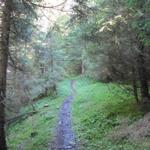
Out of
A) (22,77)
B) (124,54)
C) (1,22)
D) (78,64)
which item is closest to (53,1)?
(1,22)

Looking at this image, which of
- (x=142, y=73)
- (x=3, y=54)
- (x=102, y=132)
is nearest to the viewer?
(x=3, y=54)

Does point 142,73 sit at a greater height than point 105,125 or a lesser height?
greater

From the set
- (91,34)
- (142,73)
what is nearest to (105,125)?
(142,73)

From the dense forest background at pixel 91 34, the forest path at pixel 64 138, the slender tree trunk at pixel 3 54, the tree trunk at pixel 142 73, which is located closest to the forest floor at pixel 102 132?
the forest path at pixel 64 138

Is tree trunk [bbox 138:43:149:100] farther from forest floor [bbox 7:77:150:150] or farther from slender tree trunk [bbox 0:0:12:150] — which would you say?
slender tree trunk [bbox 0:0:12:150]

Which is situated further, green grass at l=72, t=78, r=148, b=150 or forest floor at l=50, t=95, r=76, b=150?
forest floor at l=50, t=95, r=76, b=150

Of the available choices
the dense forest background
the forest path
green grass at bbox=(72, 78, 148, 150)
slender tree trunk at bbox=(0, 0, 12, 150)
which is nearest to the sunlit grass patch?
green grass at bbox=(72, 78, 148, 150)

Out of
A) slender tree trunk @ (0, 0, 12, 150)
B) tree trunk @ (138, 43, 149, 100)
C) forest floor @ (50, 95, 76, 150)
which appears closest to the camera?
slender tree trunk @ (0, 0, 12, 150)

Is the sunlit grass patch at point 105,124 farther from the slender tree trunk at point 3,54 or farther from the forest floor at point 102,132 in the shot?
Answer: the slender tree trunk at point 3,54

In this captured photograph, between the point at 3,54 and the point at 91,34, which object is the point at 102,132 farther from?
the point at 91,34

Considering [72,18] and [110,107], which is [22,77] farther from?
[72,18]

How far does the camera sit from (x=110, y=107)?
60.0 ft

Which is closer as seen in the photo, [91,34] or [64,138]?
[64,138]

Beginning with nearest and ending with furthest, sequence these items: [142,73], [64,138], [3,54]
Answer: [3,54], [64,138], [142,73]
